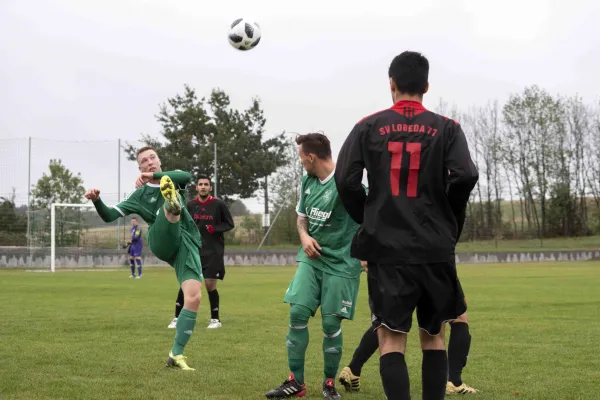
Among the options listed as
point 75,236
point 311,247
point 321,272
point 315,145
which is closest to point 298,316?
point 321,272

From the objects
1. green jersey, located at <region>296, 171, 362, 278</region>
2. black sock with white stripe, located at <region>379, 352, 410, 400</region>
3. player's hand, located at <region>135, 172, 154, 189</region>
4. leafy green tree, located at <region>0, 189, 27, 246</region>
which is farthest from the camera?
leafy green tree, located at <region>0, 189, 27, 246</region>

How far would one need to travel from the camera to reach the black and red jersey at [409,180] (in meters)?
4.25

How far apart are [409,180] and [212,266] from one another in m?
7.82

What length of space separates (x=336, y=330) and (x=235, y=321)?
6113mm

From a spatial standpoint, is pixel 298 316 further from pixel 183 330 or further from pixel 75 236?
pixel 75 236

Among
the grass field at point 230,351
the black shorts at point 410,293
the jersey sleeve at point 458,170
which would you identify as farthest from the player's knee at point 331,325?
the jersey sleeve at point 458,170

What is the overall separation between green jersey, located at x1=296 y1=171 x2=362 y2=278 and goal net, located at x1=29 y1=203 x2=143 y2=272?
27609 millimetres

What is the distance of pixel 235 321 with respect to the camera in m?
12.2

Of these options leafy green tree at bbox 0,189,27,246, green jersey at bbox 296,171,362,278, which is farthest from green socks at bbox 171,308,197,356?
leafy green tree at bbox 0,189,27,246

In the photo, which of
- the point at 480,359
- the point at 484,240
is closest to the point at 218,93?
the point at 484,240

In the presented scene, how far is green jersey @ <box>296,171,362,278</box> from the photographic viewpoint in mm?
6348

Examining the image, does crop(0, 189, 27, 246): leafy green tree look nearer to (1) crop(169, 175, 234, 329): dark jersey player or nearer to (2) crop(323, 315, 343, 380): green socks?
(1) crop(169, 175, 234, 329): dark jersey player

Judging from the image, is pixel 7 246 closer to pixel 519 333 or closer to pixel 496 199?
pixel 519 333

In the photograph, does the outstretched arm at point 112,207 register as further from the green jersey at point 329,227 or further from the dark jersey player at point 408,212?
the dark jersey player at point 408,212
